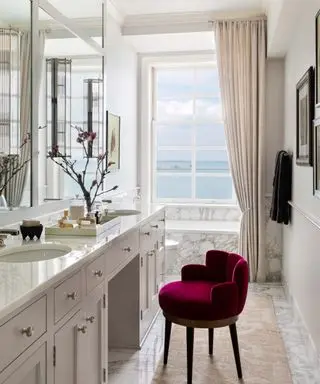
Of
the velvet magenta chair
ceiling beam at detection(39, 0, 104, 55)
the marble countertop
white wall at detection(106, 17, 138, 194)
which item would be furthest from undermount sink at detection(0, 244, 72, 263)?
white wall at detection(106, 17, 138, 194)

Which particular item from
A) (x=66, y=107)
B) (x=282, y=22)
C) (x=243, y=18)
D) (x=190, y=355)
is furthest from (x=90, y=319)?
(x=243, y=18)

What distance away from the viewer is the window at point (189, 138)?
5504mm

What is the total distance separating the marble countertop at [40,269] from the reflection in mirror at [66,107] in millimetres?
710

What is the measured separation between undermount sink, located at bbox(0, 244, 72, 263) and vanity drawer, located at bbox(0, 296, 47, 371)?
1.78 feet

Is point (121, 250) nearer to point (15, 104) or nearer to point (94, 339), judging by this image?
point (94, 339)

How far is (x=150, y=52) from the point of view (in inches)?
205

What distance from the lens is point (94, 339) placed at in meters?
2.10

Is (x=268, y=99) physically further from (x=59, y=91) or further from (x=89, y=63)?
(x=59, y=91)

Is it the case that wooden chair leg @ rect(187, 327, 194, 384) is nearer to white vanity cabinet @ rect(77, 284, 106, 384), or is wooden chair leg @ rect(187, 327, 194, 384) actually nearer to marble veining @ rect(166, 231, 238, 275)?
white vanity cabinet @ rect(77, 284, 106, 384)

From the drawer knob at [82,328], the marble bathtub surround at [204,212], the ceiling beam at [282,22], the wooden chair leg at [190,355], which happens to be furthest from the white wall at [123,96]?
the drawer knob at [82,328]

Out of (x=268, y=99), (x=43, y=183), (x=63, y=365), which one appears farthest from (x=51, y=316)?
(x=268, y=99)

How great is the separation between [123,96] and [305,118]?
206 centimetres

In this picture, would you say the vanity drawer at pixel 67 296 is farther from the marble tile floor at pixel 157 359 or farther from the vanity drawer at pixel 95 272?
the marble tile floor at pixel 157 359

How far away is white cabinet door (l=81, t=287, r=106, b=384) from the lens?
1.98 meters
